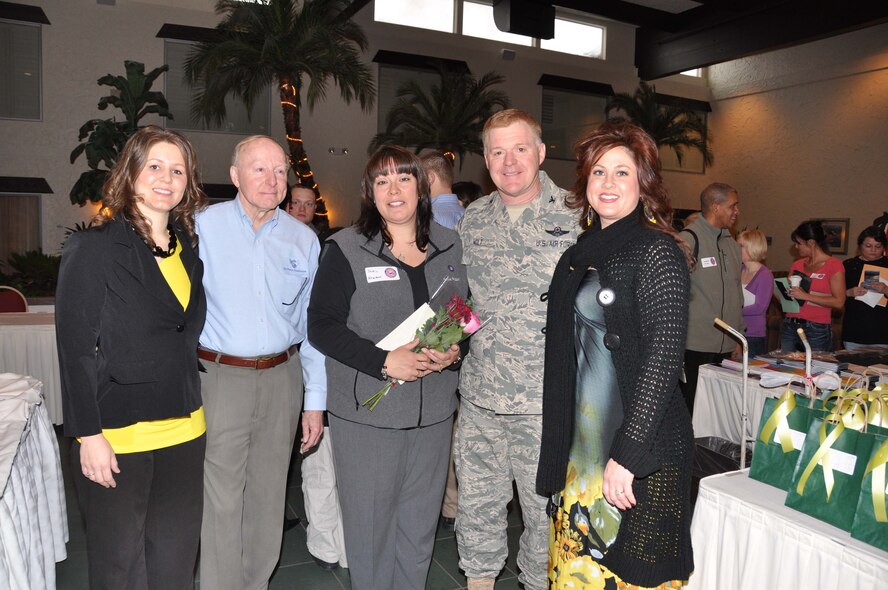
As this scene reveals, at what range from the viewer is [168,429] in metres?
2.10

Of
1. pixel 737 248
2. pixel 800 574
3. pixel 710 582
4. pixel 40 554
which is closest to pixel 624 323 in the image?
pixel 800 574

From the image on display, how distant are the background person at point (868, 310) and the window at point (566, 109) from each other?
40.1ft

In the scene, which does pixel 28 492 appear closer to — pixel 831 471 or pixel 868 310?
pixel 831 471

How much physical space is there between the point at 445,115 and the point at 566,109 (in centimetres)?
484

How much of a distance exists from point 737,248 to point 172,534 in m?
4.62

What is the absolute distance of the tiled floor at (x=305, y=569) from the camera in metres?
3.13

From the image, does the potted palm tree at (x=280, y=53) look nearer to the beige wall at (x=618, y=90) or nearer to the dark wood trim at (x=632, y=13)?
the beige wall at (x=618, y=90)

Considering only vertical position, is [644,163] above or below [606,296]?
above

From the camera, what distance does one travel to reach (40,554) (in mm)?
2543

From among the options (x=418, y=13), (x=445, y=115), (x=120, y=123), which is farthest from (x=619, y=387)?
(x=418, y=13)

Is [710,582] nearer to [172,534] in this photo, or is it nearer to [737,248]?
[172,534]

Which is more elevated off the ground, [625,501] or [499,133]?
[499,133]

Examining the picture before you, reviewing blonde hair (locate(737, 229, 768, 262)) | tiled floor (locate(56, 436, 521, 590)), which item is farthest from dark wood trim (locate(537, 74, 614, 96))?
tiled floor (locate(56, 436, 521, 590))

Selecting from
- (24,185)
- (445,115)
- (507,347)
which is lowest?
(507,347)
